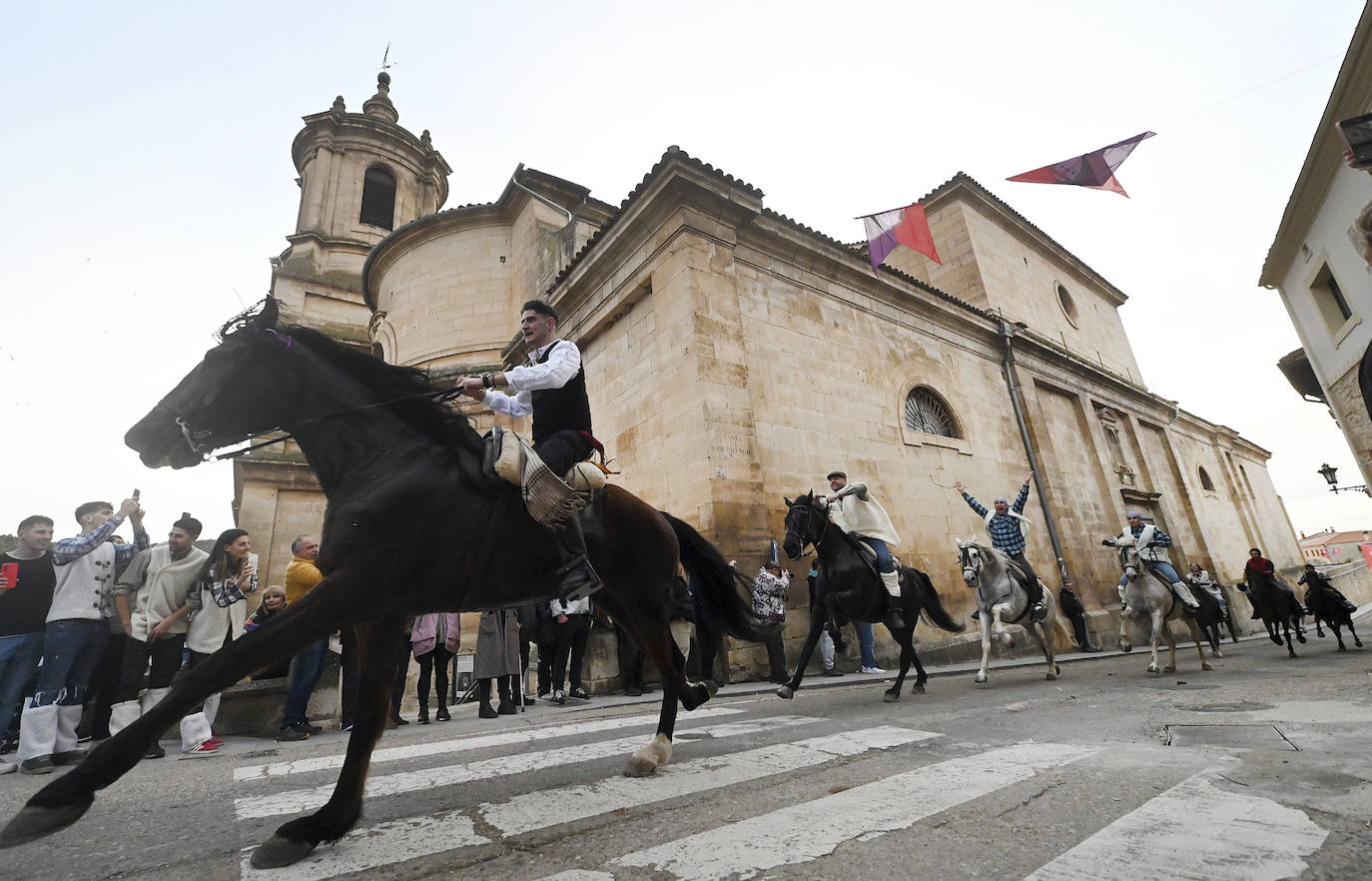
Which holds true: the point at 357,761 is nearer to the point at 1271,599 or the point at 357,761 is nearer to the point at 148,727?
the point at 148,727

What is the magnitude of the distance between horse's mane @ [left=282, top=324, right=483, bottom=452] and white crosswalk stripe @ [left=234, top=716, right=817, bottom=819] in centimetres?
167

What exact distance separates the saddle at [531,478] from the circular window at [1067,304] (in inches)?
917

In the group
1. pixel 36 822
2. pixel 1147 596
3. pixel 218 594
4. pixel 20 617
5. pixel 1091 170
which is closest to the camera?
pixel 36 822

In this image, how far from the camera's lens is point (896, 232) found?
36.9 ft

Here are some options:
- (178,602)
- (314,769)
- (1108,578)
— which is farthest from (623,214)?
(1108,578)

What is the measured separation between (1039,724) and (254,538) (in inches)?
658

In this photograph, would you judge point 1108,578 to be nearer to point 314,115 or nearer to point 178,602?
point 178,602

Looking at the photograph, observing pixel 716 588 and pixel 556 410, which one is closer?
pixel 556 410

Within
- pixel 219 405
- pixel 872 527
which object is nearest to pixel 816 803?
pixel 219 405

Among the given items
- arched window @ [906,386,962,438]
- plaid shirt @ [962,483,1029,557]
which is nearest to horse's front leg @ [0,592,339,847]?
plaid shirt @ [962,483,1029,557]

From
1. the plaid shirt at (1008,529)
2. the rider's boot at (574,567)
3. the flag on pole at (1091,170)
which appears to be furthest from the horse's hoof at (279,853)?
the flag on pole at (1091,170)

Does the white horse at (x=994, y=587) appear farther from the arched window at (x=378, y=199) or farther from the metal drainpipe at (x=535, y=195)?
the arched window at (x=378, y=199)

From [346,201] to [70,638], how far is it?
26657 mm

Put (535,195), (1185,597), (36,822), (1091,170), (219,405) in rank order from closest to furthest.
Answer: (36,822)
(219,405)
(1185,597)
(1091,170)
(535,195)
